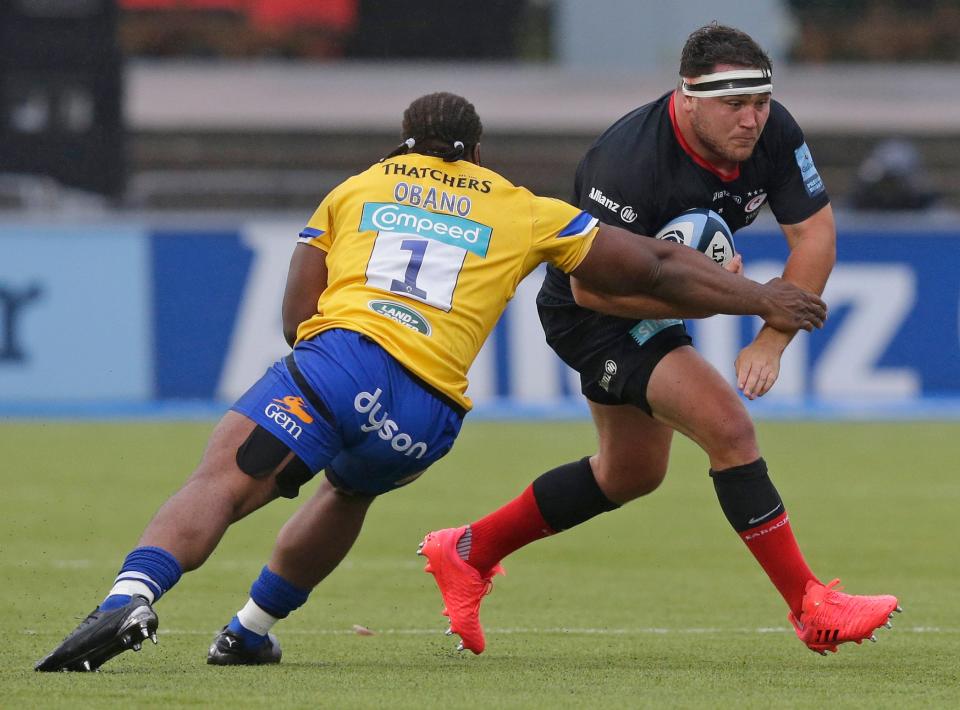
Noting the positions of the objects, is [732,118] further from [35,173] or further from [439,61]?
[439,61]

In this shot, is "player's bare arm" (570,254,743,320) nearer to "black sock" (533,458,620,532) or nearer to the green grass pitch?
"black sock" (533,458,620,532)

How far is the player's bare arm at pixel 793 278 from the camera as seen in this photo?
6191 mm

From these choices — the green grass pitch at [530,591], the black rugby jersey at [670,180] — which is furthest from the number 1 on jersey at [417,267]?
the green grass pitch at [530,591]

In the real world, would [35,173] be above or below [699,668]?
below

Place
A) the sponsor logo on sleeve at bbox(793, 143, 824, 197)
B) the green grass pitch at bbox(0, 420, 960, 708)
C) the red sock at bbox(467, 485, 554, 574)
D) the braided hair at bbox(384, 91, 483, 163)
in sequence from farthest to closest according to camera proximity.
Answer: the red sock at bbox(467, 485, 554, 574) → the sponsor logo on sleeve at bbox(793, 143, 824, 197) → the braided hair at bbox(384, 91, 483, 163) → the green grass pitch at bbox(0, 420, 960, 708)

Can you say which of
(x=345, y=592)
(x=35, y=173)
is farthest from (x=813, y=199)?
(x=35, y=173)

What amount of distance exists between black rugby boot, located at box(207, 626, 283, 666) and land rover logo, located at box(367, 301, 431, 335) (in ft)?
3.90

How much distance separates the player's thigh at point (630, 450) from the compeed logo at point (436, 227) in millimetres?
1284

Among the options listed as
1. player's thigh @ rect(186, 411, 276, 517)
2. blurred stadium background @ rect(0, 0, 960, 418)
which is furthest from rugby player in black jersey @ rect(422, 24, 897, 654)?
blurred stadium background @ rect(0, 0, 960, 418)

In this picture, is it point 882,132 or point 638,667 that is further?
point 882,132

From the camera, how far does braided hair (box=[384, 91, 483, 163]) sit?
5.92 m

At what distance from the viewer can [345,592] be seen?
8.06m

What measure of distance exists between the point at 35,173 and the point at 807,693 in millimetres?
15920

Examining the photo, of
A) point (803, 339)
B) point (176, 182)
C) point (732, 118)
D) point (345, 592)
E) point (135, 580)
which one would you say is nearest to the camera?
point (135, 580)
